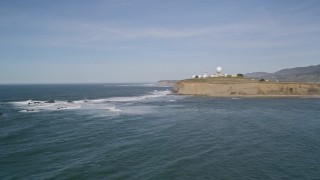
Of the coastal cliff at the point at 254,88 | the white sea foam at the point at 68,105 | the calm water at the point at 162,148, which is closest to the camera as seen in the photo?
the calm water at the point at 162,148

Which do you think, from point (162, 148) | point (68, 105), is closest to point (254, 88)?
point (68, 105)

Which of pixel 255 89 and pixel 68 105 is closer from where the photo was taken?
pixel 68 105

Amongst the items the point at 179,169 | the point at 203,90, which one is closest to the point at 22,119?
the point at 179,169

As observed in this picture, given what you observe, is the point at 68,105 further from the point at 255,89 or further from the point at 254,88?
the point at 255,89

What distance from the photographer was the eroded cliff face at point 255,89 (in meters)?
105

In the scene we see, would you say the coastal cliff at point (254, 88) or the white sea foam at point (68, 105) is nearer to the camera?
the white sea foam at point (68, 105)

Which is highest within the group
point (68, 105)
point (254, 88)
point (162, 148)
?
point (254, 88)

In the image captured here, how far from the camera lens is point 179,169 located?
90.3 ft

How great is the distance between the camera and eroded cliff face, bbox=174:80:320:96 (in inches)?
4122

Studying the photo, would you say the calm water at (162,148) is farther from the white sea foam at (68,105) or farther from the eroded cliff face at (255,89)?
the eroded cliff face at (255,89)

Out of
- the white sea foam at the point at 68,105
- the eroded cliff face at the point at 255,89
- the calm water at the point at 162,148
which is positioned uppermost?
the eroded cliff face at the point at 255,89

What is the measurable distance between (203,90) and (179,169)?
88.8m

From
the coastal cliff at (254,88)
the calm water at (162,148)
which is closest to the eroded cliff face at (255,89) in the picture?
the coastal cliff at (254,88)

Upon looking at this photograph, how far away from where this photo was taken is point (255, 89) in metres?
107
